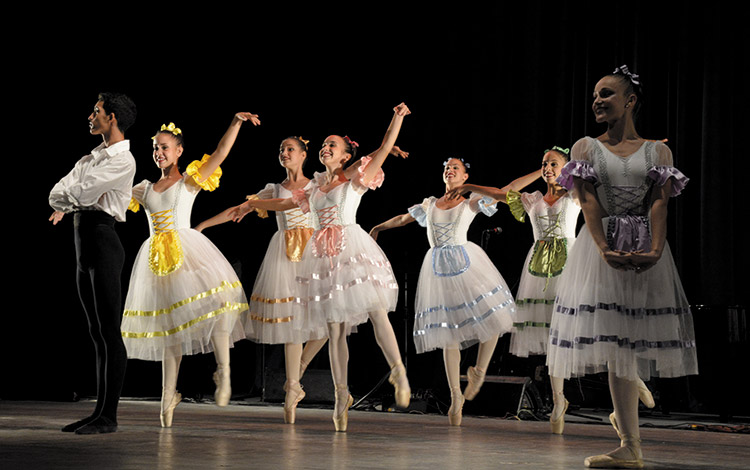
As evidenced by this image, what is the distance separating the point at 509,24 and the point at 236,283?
118 inches

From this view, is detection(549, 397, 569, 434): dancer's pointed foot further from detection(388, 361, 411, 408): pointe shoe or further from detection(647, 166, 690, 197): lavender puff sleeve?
detection(647, 166, 690, 197): lavender puff sleeve

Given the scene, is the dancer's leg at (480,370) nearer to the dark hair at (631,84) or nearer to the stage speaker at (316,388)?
the stage speaker at (316,388)

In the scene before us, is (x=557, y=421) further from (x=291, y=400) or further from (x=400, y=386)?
(x=291, y=400)

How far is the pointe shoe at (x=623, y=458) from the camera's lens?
2.88 metres

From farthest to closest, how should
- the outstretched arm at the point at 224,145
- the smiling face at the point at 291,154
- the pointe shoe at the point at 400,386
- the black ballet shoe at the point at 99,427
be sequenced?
the smiling face at the point at 291,154 < the outstretched arm at the point at 224,145 < the pointe shoe at the point at 400,386 < the black ballet shoe at the point at 99,427

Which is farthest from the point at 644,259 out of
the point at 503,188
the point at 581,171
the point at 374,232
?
the point at 374,232

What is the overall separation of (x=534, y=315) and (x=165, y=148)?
89.9 inches

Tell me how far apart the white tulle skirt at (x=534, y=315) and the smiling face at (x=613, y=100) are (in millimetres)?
2091

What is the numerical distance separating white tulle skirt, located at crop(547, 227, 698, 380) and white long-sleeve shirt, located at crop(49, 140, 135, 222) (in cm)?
203

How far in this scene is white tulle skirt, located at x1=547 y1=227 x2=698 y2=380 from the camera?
2900mm

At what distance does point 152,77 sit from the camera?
23.4 feet

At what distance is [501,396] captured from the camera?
578cm

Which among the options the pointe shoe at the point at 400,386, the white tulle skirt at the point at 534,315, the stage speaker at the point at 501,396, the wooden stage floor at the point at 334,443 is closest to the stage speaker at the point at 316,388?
the wooden stage floor at the point at 334,443

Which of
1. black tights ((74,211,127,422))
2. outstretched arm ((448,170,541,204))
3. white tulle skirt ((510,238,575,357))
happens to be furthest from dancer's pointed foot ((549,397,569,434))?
black tights ((74,211,127,422))
